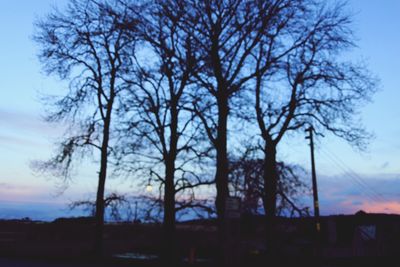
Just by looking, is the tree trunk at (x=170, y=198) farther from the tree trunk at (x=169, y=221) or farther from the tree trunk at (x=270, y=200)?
the tree trunk at (x=270, y=200)

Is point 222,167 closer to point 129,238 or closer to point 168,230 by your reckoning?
point 168,230

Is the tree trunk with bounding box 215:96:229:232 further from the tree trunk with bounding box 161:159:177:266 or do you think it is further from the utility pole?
the utility pole

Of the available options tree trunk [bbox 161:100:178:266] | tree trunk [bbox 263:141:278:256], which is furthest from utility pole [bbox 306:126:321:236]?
tree trunk [bbox 161:100:178:266]

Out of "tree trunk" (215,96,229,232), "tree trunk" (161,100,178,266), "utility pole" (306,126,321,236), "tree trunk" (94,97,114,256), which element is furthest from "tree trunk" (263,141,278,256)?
"tree trunk" (94,97,114,256)

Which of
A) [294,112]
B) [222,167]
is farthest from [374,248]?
[222,167]

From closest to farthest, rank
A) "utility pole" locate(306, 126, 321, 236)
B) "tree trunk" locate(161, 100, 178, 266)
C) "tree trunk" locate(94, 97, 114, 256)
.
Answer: "tree trunk" locate(161, 100, 178, 266), "tree trunk" locate(94, 97, 114, 256), "utility pole" locate(306, 126, 321, 236)

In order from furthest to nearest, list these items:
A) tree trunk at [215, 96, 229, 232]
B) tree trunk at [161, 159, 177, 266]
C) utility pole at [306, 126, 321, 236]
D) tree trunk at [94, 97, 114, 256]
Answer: utility pole at [306, 126, 321, 236] < tree trunk at [94, 97, 114, 256] < tree trunk at [161, 159, 177, 266] < tree trunk at [215, 96, 229, 232]

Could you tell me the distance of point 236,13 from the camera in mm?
17328

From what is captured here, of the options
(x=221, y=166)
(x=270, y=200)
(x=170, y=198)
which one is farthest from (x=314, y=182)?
(x=221, y=166)

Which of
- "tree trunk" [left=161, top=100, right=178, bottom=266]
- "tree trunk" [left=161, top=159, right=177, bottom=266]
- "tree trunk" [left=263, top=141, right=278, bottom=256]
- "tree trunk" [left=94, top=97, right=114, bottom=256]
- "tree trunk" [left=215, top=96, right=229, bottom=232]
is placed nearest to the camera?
"tree trunk" [left=215, top=96, right=229, bottom=232]

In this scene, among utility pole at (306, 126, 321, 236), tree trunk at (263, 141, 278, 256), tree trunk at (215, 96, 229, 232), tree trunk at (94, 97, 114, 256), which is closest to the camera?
tree trunk at (215, 96, 229, 232)

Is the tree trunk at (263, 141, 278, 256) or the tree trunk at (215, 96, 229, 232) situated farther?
the tree trunk at (263, 141, 278, 256)

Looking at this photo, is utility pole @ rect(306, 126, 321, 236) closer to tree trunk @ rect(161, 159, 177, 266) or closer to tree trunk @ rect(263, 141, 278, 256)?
tree trunk @ rect(263, 141, 278, 256)

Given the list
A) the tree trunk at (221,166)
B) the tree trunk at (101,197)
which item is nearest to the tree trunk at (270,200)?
the tree trunk at (221,166)
